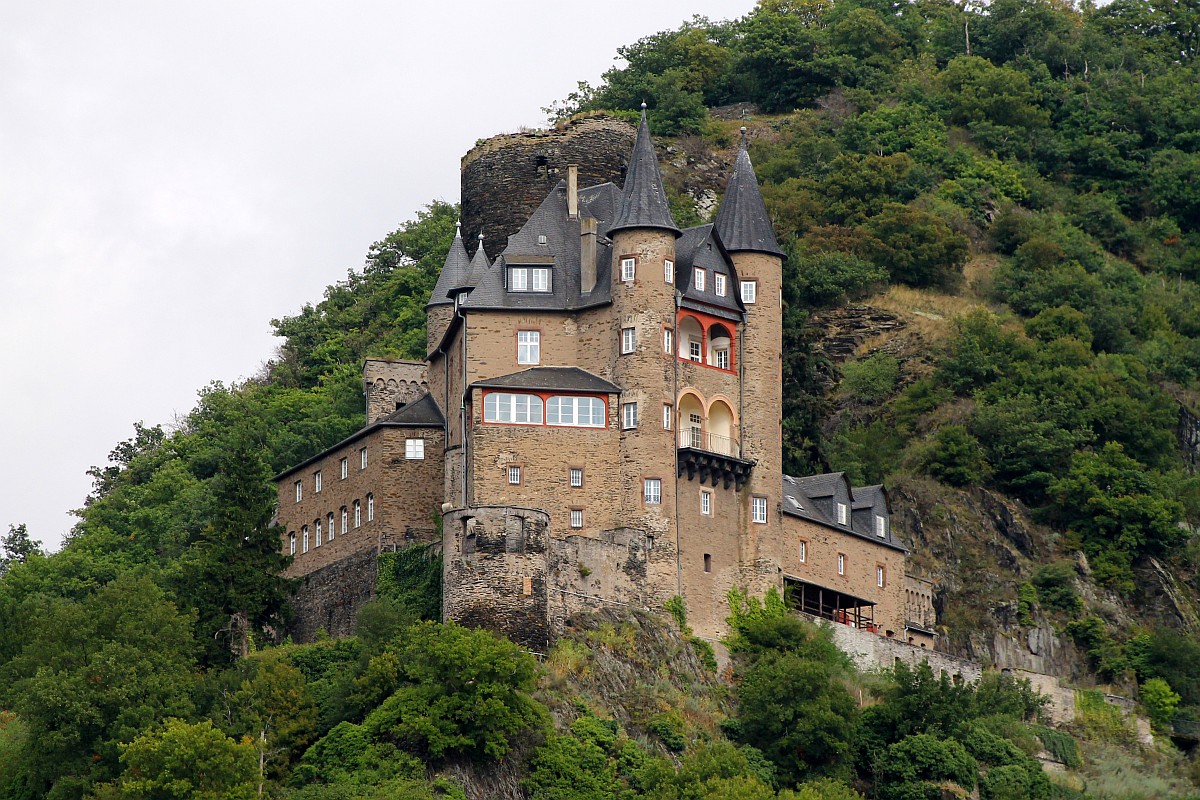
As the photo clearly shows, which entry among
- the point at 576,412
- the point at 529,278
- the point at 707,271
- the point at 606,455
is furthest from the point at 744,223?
the point at 606,455

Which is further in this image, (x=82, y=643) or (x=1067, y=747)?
(x=1067, y=747)

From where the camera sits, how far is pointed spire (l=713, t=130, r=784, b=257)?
251 feet

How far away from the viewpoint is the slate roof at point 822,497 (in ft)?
256

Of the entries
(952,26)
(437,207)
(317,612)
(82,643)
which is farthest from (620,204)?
(952,26)

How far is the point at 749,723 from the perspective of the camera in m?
68.7

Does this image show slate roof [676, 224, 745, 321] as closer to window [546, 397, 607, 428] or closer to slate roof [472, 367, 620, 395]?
slate roof [472, 367, 620, 395]

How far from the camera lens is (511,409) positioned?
7138 cm

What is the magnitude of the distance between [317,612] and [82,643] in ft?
37.0

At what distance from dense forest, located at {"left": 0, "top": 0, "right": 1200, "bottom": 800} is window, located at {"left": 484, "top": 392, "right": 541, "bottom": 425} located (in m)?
5.39

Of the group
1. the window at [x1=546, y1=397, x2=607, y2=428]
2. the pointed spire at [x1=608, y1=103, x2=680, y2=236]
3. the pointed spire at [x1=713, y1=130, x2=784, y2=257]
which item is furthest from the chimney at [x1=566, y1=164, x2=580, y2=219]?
the window at [x1=546, y1=397, x2=607, y2=428]

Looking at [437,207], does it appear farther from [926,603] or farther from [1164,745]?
[1164,745]

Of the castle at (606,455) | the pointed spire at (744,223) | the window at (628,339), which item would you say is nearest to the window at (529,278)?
the castle at (606,455)

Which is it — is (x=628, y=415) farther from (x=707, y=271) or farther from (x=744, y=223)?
(x=744, y=223)

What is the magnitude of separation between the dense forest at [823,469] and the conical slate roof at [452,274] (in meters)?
9.10
